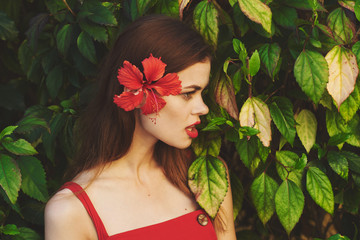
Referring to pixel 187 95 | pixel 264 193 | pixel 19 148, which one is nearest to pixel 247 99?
pixel 187 95

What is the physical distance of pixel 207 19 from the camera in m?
1.19

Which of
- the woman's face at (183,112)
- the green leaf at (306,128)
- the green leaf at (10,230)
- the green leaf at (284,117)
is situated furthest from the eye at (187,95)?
the green leaf at (10,230)

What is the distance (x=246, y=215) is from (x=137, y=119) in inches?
30.3

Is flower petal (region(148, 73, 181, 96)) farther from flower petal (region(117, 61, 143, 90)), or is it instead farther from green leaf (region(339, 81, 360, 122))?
green leaf (region(339, 81, 360, 122))

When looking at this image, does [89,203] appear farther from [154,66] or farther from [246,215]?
[246,215]

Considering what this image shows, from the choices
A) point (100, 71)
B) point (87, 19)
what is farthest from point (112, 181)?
point (87, 19)

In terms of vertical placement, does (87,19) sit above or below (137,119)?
above

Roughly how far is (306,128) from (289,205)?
9.3 inches

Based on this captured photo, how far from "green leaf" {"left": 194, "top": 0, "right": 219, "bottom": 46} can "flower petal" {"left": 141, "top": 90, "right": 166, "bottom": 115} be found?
21 cm

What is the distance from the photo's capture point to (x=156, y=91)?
3.83 feet

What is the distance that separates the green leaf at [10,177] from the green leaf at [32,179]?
77 mm

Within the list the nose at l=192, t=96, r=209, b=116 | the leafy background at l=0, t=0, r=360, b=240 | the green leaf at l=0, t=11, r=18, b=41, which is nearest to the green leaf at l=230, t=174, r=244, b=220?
the leafy background at l=0, t=0, r=360, b=240

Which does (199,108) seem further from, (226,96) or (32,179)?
(32,179)

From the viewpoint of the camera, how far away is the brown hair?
46.2 inches
